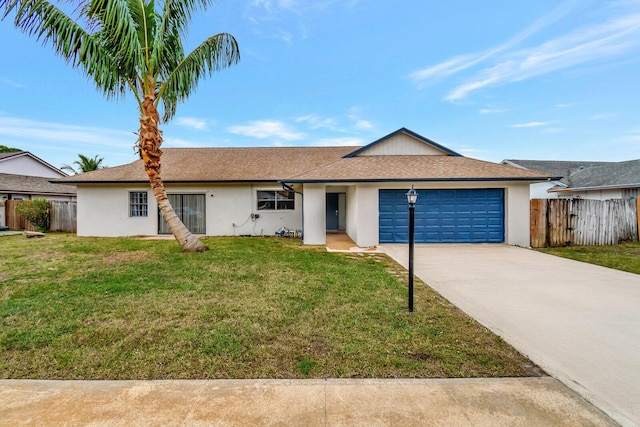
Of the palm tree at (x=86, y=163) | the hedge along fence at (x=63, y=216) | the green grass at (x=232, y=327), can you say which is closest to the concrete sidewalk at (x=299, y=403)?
the green grass at (x=232, y=327)

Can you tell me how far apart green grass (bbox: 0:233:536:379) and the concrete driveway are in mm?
418

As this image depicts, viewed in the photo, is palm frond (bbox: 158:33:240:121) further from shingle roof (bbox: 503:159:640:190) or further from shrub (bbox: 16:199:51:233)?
shingle roof (bbox: 503:159:640:190)

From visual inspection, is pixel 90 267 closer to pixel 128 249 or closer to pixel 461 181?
pixel 128 249

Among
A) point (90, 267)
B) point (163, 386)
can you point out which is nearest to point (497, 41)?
point (163, 386)

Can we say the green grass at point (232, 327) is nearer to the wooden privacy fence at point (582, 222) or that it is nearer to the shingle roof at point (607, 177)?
the wooden privacy fence at point (582, 222)

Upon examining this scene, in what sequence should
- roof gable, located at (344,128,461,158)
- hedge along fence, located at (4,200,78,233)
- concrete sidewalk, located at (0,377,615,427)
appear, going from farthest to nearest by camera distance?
hedge along fence, located at (4,200,78,233) → roof gable, located at (344,128,461,158) → concrete sidewalk, located at (0,377,615,427)

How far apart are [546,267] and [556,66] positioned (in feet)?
35.4

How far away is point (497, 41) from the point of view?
12.8 metres

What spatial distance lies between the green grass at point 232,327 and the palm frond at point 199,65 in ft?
19.1

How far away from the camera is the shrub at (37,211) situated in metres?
15.6

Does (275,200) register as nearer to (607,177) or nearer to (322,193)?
(322,193)

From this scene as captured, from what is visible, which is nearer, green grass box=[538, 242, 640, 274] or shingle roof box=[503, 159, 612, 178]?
green grass box=[538, 242, 640, 274]

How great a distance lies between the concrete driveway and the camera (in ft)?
8.92

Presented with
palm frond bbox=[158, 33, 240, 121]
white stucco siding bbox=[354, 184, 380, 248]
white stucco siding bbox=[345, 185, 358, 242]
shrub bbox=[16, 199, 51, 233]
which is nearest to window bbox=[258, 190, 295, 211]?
white stucco siding bbox=[345, 185, 358, 242]
